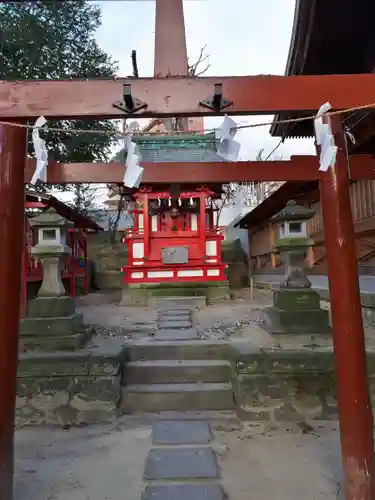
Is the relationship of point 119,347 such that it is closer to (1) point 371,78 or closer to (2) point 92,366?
(2) point 92,366

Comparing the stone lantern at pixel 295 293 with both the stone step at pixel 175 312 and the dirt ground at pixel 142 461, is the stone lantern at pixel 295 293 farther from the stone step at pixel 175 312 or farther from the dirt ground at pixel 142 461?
the stone step at pixel 175 312

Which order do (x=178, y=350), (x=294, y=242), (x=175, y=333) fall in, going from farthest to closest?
(x=175, y=333) → (x=294, y=242) → (x=178, y=350)

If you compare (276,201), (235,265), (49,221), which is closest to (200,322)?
(49,221)

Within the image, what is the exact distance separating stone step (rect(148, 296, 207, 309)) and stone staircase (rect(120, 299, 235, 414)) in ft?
15.5

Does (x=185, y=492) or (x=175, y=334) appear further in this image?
(x=175, y=334)

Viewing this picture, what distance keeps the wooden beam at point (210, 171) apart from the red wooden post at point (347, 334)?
283 mm

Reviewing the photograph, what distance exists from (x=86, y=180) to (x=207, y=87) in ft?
5.33

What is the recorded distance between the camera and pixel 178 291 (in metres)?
12.8

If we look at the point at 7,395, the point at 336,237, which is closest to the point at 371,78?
the point at 336,237

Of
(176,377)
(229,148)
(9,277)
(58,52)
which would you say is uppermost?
(58,52)

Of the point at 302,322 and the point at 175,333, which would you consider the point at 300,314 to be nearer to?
the point at 302,322

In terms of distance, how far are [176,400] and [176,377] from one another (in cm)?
38

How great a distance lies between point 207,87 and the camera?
2.82 metres

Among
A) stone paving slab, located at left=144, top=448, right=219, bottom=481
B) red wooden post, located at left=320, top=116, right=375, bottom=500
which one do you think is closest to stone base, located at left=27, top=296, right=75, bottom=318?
stone paving slab, located at left=144, top=448, right=219, bottom=481
